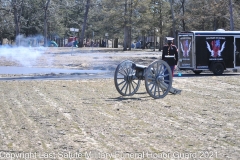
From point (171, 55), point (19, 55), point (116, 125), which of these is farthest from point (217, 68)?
point (116, 125)

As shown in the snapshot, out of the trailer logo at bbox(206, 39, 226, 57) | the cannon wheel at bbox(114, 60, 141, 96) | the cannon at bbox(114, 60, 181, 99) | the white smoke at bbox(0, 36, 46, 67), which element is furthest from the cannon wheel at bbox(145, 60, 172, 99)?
the white smoke at bbox(0, 36, 46, 67)

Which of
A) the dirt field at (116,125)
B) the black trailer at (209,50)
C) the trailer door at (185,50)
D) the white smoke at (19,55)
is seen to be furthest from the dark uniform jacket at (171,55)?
the white smoke at (19,55)

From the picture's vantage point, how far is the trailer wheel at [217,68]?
91.4 feet

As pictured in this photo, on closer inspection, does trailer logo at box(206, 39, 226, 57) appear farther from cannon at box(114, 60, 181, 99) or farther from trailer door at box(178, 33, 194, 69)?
cannon at box(114, 60, 181, 99)

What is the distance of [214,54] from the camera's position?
28266 millimetres

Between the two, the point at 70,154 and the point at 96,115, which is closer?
the point at 70,154

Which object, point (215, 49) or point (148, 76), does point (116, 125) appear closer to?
point (148, 76)

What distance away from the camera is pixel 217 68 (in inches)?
1104

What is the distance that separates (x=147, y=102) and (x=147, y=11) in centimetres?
5096

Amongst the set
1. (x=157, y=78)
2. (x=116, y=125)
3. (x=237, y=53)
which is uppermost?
(x=237, y=53)

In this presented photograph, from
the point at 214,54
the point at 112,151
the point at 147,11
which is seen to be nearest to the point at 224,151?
the point at 112,151

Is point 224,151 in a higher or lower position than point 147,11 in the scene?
lower

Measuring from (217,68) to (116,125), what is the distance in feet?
60.2

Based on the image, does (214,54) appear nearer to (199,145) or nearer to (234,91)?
(234,91)
